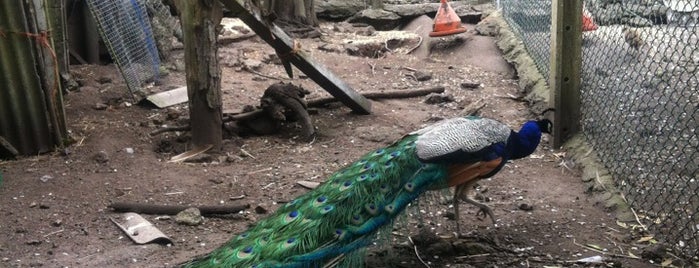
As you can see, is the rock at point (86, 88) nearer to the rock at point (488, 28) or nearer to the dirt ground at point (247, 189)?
the dirt ground at point (247, 189)

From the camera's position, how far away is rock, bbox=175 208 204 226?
4.39m

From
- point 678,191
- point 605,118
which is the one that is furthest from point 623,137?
point 678,191

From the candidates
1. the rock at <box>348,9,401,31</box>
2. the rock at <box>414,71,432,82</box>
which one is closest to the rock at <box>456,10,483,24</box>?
the rock at <box>348,9,401,31</box>

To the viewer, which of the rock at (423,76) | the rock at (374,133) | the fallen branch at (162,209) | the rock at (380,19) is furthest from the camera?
the rock at (380,19)

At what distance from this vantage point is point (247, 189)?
4.95 meters

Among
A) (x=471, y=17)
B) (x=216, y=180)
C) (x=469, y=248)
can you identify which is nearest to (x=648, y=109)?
(x=469, y=248)

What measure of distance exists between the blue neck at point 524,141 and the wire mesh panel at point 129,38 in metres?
3.75

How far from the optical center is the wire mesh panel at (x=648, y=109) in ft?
13.1

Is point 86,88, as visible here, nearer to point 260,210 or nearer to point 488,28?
point 260,210

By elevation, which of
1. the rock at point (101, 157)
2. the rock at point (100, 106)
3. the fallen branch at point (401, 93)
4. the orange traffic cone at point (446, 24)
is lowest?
the fallen branch at point (401, 93)

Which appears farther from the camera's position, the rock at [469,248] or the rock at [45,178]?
the rock at [45,178]

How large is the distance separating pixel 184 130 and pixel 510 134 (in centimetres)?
275

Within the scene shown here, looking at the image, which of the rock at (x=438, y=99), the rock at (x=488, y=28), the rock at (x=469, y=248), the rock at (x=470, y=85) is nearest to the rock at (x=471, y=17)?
the rock at (x=488, y=28)

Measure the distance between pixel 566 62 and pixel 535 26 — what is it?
79.6 inches
